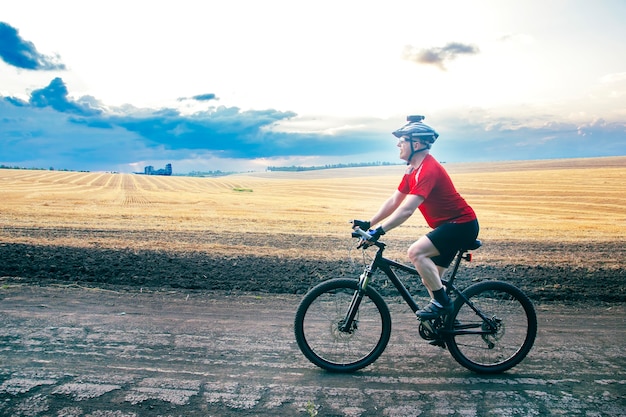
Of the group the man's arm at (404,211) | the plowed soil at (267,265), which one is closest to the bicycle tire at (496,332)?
the man's arm at (404,211)

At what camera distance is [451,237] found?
4816 millimetres

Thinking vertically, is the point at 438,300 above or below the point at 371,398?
above

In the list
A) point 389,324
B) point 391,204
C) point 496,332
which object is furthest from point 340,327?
point 496,332

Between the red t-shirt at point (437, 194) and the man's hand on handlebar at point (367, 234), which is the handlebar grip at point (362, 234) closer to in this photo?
the man's hand on handlebar at point (367, 234)

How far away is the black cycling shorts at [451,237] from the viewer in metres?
4.81

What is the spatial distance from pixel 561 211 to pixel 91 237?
32.0m

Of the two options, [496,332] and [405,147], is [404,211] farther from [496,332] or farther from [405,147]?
[496,332]

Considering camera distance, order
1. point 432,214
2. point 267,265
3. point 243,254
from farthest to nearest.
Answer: point 243,254, point 267,265, point 432,214

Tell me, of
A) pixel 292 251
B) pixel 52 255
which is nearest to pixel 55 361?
pixel 52 255

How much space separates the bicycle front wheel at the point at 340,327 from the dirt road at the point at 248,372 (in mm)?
166

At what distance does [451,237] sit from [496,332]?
130 centimetres

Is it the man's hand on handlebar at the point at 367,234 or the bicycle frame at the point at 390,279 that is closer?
the man's hand on handlebar at the point at 367,234

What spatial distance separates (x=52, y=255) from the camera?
11406 millimetres

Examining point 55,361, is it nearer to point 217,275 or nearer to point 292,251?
point 217,275
